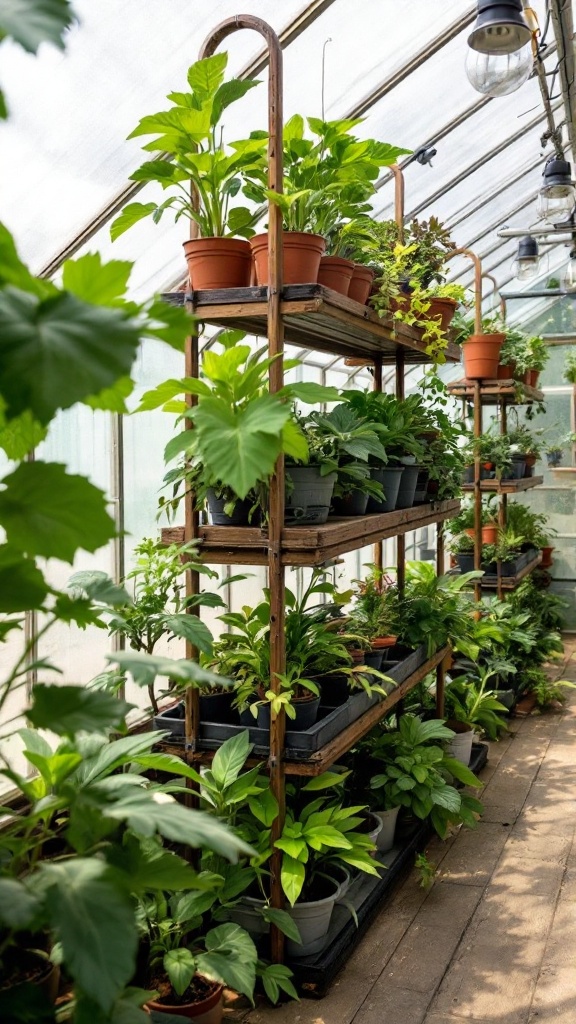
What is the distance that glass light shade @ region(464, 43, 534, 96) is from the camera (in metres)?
2.80

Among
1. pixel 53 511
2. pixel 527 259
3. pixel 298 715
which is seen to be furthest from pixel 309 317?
pixel 527 259

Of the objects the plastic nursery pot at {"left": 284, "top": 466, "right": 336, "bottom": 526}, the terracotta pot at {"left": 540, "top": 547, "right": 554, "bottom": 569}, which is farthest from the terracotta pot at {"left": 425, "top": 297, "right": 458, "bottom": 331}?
the terracotta pot at {"left": 540, "top": 547, "right": 554, "bottom": 569}

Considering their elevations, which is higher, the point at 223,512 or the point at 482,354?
the point at 482,354

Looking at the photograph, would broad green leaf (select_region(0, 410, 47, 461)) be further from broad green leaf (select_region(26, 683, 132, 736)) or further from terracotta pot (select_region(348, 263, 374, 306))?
terracotta pot (select_region(348, 263, 374, 306))

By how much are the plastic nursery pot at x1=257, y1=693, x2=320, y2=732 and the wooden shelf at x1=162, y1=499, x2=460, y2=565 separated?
395 millimetres

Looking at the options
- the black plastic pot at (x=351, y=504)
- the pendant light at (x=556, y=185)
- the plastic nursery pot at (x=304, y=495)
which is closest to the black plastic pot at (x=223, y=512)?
the plastic nursery pot at (x=304, y=495)

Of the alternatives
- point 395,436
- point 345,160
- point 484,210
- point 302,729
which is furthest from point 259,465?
point 484,210

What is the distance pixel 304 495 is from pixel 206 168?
0.92m

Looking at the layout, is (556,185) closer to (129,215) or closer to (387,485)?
(387,485)

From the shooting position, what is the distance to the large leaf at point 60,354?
0.93m

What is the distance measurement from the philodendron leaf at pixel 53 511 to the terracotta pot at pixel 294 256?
1508 mm

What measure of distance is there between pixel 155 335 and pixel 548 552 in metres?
7.06

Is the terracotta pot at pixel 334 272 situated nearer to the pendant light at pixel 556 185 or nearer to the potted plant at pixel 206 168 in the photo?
the potted plant at pixel 206 168

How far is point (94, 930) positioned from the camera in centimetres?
97
